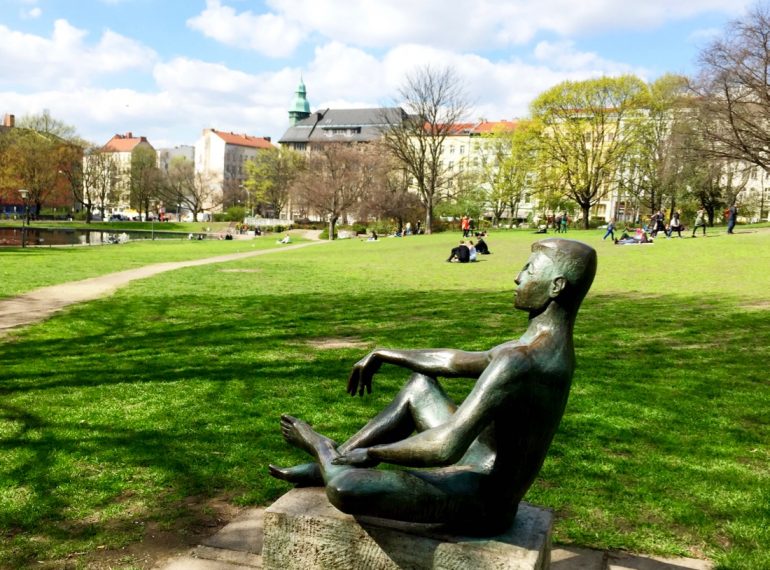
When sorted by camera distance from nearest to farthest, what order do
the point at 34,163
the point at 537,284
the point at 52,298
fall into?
the point at 537,284 → the point at 52,298 → the point at 34,163

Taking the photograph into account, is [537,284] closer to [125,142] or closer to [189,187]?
[189,187]

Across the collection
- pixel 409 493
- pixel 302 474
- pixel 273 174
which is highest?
pixel 273 174

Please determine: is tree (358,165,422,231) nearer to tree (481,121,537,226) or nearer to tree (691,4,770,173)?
tree (481,121,537,226)

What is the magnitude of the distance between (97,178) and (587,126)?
6298cm

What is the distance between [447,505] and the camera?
2.78 meters

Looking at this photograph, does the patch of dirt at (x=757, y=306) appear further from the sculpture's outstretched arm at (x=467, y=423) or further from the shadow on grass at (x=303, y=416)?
the sculpture's outstretched arm at (x=467, y=423)

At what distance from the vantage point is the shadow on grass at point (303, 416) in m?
4.43

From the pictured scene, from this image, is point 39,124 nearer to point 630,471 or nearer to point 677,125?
point 677,125

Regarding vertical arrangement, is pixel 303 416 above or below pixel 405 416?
below

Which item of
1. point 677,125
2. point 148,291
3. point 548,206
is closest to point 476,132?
point 548,206

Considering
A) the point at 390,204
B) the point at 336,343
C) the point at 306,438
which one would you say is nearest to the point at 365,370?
the point at 306,438

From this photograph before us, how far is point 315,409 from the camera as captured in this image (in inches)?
263

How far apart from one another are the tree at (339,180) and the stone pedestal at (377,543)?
53.7 m

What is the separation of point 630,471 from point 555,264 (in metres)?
3.22
